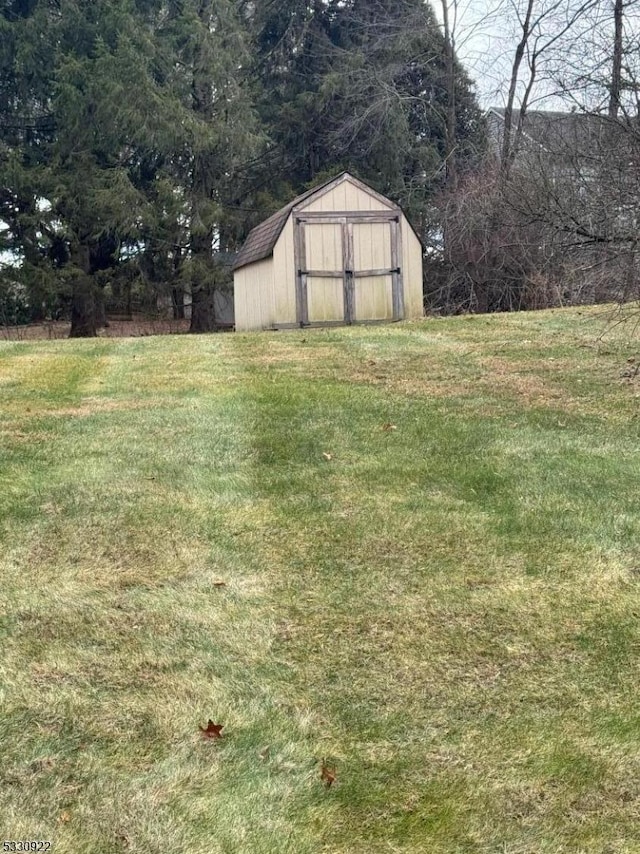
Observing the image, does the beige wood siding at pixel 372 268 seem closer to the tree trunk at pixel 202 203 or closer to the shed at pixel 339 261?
the shed at pixel 339 261

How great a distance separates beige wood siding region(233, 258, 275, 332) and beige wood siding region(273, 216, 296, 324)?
0.54 ft

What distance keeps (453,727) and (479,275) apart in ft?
62.5

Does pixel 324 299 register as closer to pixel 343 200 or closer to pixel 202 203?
pixel 343 200

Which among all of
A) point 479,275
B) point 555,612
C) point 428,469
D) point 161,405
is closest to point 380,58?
point 479,275

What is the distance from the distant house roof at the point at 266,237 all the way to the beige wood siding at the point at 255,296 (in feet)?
0.47

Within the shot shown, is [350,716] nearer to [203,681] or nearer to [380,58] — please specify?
[203,681]

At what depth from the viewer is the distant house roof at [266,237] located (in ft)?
50.3

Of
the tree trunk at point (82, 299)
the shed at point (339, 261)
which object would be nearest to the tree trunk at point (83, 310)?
the tree trunk at point (82, 299)

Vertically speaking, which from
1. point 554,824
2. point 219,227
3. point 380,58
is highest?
point 380,58

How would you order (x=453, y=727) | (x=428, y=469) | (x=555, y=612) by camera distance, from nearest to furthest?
(x=453, y=727)
(x=555, y=612)
(x=428, y=469)

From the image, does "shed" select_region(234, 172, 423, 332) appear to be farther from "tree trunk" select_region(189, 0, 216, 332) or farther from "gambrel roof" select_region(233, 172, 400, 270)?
"tree trunk" select_region(189, 0, 216, 332)

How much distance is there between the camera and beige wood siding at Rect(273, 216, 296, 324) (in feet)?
50.0

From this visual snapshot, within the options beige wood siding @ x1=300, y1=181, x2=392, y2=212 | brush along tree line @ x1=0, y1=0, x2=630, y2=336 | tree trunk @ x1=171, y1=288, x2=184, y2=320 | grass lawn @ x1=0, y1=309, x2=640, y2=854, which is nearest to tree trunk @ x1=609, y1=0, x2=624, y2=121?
grass lawn @ x1=0, y1=309, x2=640, y2=854

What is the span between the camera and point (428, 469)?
16.5 feet
